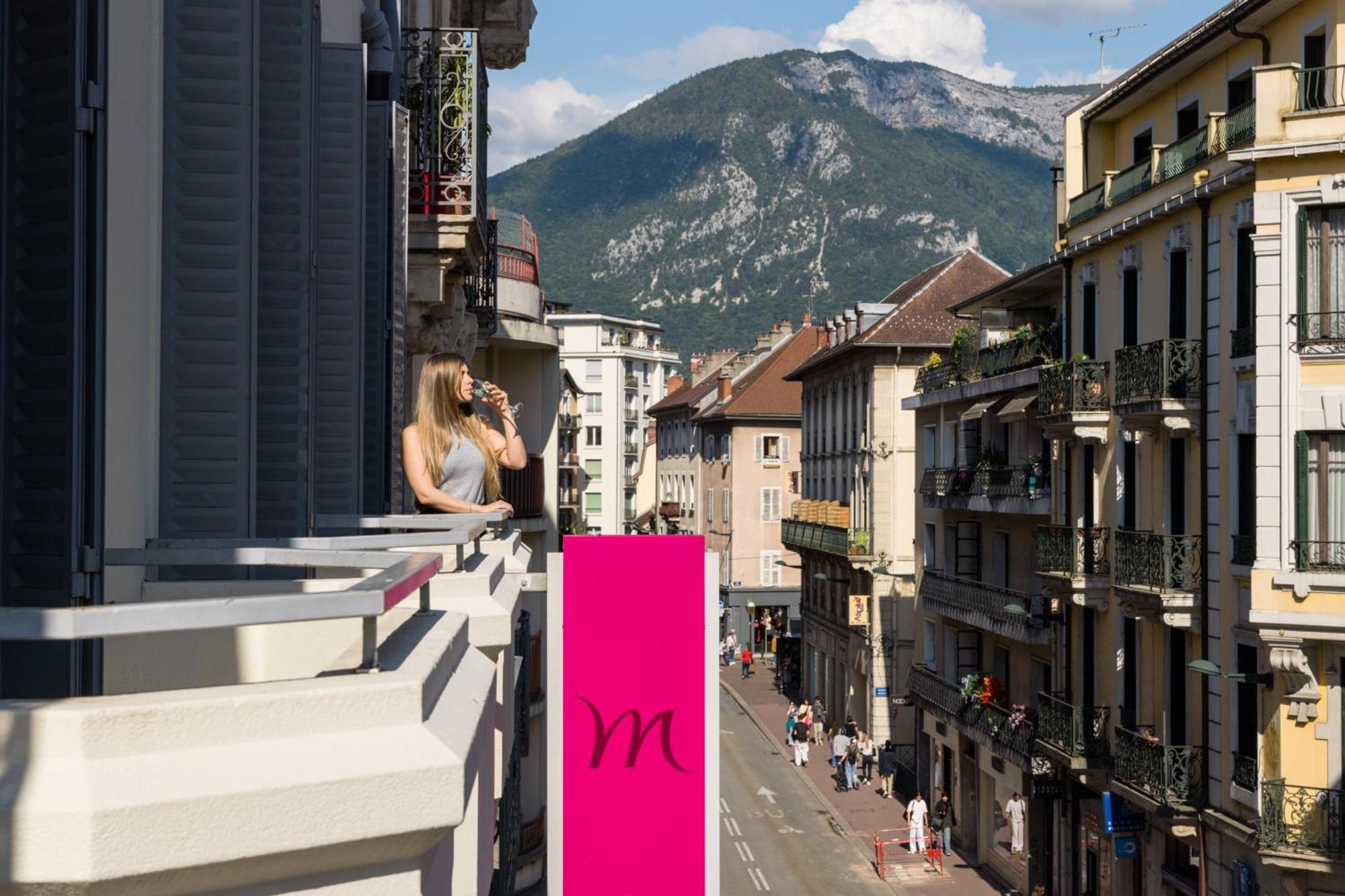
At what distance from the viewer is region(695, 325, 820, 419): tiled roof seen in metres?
85.6

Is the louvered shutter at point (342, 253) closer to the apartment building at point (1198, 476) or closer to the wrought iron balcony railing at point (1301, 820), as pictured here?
the apartment building at point (1198, 476)

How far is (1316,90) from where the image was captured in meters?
23.5

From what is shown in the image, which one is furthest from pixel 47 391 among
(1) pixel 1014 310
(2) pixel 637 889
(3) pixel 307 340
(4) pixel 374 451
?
(1) pixel 1014 310

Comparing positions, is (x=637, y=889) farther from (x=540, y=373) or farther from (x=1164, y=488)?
(x=540, y=373)

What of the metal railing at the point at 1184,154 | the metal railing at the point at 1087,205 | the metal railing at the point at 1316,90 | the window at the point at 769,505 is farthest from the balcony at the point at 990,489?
the window at the point at 769,505

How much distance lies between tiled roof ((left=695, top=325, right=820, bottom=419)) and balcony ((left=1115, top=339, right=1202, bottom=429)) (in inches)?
2210

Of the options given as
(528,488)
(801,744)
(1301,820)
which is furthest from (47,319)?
(801,744)

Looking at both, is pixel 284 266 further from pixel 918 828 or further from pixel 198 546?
pixel 918 828

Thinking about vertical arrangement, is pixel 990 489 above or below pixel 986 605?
above

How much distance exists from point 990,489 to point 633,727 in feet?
110

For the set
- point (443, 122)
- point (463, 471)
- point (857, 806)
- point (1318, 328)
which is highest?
point (443, 122)

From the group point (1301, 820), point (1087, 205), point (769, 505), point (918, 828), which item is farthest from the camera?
point (769, 505)

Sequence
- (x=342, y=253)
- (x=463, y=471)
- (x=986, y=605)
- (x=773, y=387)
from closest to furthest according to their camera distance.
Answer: (x=463, y=471), (x=342, y=253), (x=986, y=605), (x=773, y=387)

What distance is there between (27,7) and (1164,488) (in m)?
26.5
